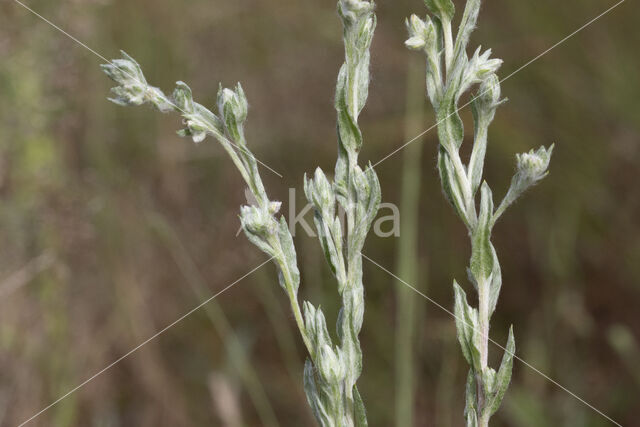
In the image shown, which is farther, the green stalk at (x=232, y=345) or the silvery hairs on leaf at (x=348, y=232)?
the green stalk at (x=232, y=345)

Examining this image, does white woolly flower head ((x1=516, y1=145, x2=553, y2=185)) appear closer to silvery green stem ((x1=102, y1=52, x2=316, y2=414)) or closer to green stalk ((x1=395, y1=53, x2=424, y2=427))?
silvery green stem ((x1=102, y1=52, x2=316, y2=414))

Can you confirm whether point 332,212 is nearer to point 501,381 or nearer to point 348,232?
point 348,232

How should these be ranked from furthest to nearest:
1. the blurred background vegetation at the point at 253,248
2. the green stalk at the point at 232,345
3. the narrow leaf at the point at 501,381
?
the blurred background vegetation at the point at 253,248 < the green stalk at the point at 232,345 < the narrow leaf at the point at 501,381

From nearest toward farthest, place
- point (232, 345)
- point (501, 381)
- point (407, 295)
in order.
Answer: point (501, 381), point (407, 295), point (232, 345)

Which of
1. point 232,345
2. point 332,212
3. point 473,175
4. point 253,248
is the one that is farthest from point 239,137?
point 253,248

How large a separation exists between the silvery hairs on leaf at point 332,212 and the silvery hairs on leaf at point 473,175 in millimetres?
110

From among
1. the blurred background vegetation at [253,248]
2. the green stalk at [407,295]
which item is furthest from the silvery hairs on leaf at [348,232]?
the blurred background vegetation at [253,248]

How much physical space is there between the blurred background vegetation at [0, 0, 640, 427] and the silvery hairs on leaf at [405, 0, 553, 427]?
3.98 feet

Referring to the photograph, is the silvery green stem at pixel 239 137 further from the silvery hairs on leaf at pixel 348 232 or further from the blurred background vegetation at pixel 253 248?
the blurred background vegetation at pixel 253 248

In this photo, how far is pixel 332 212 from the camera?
1.01 m

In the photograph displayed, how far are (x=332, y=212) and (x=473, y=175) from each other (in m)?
0.22

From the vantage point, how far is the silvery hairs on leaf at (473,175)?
3.10 ft

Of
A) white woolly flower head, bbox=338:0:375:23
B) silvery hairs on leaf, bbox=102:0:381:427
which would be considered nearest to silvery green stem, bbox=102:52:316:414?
silvery hairs on leaf, bbox=102:0:381:427

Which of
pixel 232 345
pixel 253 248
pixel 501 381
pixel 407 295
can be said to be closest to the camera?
pixel 501 381
